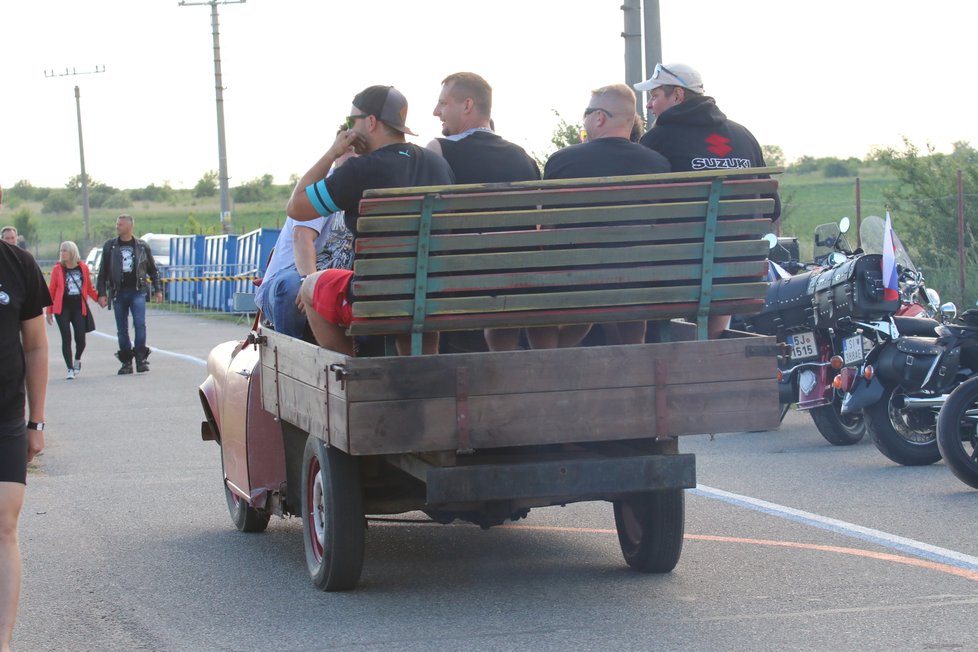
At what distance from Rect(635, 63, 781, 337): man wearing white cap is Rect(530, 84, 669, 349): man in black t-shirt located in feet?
2.37

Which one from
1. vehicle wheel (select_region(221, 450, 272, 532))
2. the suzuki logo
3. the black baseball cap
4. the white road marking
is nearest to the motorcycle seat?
the white road marking

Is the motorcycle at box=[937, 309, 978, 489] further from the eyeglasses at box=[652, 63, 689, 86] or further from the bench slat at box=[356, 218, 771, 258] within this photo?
the bench slat at box=[356, 218, 771, 258]

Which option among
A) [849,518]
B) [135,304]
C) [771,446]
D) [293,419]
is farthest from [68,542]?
[135,304]

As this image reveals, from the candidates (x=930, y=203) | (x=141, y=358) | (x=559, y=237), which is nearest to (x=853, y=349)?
(x=559, y=237)

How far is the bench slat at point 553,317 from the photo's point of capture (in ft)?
19.0

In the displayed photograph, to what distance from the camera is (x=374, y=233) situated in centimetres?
568

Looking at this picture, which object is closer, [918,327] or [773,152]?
[918,327]

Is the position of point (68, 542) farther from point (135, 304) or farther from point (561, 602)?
point (135, 304)

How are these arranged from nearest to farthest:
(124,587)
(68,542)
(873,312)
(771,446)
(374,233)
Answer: (374,233) < (124,587) < (68,542) < (873,312) < (771,446)

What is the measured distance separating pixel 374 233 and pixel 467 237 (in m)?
0.38

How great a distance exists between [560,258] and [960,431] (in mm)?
3832

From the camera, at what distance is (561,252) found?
5.92m

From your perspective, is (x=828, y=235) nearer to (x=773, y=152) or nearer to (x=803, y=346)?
(x=803, y=346)

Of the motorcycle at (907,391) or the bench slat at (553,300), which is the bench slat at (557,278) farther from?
the motorcycle at (907,391)
